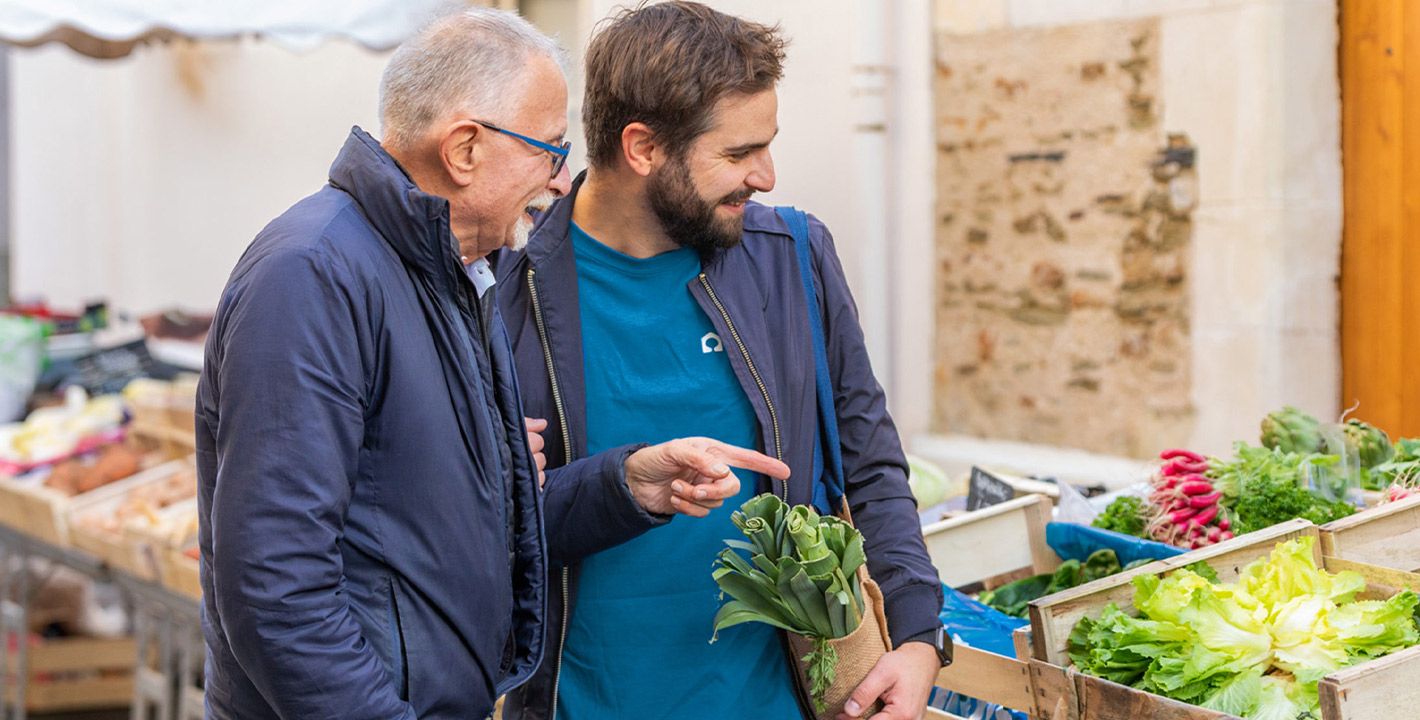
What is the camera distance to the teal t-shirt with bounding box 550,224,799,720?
2264 millimetres

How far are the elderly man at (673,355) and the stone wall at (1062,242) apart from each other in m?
2.86

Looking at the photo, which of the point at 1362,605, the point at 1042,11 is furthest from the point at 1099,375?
the point at 1362,605

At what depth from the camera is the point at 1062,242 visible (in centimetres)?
521

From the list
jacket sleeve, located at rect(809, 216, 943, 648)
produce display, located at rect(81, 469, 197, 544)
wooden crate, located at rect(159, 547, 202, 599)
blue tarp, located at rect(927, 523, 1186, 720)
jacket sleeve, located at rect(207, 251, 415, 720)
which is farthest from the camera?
produce display, located at rect(81, 469, 197, 544)

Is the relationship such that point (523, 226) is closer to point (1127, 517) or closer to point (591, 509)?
point (591, 509)

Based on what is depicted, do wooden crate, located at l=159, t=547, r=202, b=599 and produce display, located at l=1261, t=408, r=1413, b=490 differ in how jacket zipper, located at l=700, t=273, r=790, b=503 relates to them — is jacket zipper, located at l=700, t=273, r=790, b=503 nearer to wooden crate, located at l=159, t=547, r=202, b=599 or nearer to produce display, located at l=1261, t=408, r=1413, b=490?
produce display, located at l=1261, t=408, r=1413, b=490

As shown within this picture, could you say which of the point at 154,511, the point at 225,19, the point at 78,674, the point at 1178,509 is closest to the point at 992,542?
the point at 1178,509

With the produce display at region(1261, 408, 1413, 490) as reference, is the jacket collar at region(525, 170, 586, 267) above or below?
above

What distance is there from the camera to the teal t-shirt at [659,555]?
7.43 feet

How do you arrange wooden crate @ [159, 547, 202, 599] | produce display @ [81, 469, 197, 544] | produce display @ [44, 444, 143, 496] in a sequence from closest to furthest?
wooden crate @ [159, 547, 202, 599] → produce display @ [81, 469, 197, 544] → produce display @ [44, 444, 143, 496]

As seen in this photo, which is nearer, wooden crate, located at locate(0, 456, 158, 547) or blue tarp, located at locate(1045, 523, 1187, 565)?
blue tarp, located at locate(1045, 523, 1187, 565)

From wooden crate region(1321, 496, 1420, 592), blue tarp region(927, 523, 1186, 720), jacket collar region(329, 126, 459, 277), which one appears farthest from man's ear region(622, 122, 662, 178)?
wooden crate region(1321, 496, 1420, 592)

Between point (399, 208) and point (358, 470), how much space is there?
1.10 ft

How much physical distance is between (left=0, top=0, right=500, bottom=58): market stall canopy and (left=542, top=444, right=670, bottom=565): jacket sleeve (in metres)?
5.08
